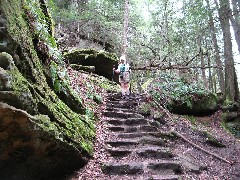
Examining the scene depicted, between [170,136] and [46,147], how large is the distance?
18.3 ft

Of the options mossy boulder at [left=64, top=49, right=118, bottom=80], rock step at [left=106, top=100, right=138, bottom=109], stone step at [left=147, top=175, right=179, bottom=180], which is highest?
mossy boulder at [left=64, top=49, right=118, bottom=80]

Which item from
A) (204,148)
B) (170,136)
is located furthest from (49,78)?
(204,148)

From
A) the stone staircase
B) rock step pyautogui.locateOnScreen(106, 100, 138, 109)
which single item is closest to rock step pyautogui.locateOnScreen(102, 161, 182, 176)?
the stone staircase

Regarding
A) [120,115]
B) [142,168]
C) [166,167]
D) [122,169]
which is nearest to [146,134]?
[120,115]

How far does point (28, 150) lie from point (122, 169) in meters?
2.77

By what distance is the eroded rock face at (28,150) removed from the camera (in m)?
4.14

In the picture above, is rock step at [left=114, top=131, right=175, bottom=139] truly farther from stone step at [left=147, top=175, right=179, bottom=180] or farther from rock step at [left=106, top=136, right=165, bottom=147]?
stone step at [left=147, top=175, right=179, bottom=180]

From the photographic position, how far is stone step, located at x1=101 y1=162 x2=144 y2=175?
6625 mm

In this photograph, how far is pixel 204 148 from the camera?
9469 mm

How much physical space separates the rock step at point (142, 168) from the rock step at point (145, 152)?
519mm

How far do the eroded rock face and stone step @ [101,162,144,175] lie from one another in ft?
3.41

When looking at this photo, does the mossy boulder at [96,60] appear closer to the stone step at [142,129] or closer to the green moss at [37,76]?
the stone step at [142,129]

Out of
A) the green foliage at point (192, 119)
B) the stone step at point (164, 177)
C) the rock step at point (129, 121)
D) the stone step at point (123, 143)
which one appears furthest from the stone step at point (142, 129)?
the green foliage at point (192, 119)

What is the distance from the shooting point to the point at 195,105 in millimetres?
13297
